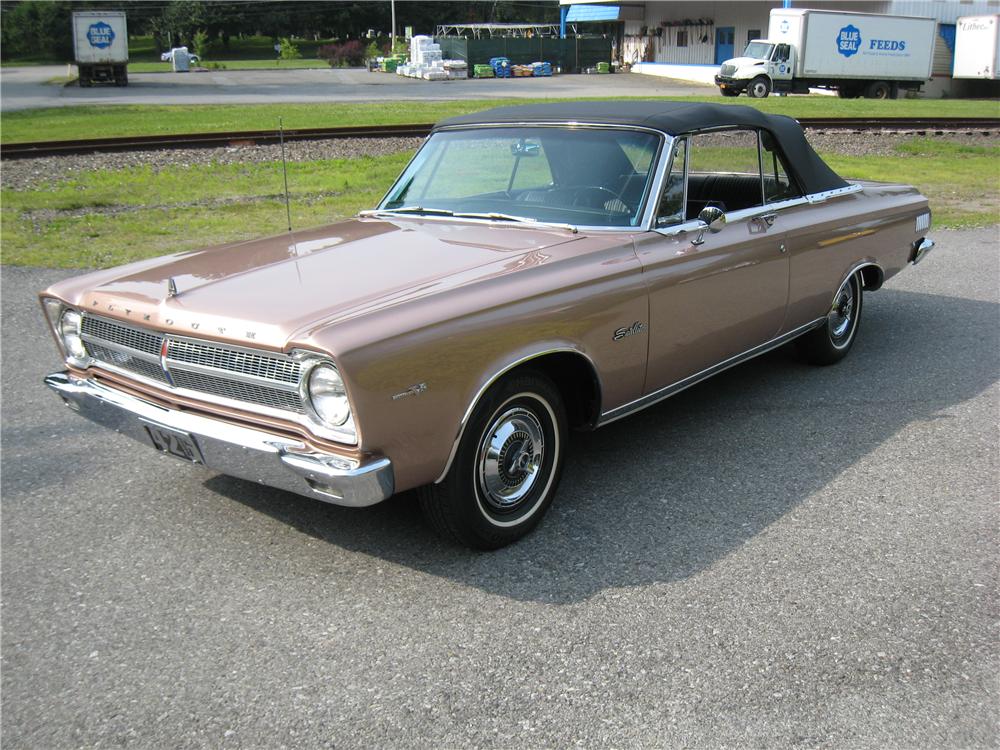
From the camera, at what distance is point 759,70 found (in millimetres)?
32906

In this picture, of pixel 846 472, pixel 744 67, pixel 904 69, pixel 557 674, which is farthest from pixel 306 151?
Result: pixel 904 69

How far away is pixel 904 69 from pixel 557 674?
1486 inches

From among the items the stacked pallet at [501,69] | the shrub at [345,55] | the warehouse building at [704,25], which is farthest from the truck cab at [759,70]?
the shrub at [345,55]

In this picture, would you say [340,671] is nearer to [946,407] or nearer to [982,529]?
[982,529]

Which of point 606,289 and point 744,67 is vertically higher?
point 744,67

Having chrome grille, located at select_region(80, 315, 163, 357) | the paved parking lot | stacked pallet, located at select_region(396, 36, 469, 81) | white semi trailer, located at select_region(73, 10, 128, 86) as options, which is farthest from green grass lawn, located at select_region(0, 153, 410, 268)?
→ stacked pallet, located at select_region(396, 36, 469, 81)

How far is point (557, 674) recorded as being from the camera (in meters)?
2.98

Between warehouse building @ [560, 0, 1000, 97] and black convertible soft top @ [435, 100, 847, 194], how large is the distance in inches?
1450

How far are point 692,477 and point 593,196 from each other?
140 centimetres

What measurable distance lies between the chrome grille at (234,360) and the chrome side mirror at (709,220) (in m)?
2.13

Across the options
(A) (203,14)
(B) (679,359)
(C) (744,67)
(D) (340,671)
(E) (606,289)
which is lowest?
(D) (340,671)

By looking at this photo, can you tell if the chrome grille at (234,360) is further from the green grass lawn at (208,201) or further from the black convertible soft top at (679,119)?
the green grass lawn at (208,201)

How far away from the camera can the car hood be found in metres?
3.35

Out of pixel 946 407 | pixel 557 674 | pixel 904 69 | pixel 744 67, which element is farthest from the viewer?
pixel 904 69
